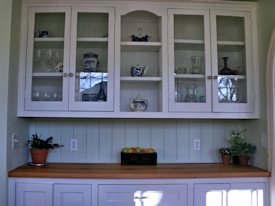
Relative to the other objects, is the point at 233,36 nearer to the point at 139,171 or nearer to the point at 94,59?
the point at 94,59

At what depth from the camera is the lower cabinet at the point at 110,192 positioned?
1973mm

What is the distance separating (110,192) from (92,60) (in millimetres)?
1144

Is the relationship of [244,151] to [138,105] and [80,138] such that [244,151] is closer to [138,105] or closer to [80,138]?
[138,105]

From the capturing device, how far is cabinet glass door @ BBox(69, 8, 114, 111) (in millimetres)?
2196

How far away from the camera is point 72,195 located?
198 cm

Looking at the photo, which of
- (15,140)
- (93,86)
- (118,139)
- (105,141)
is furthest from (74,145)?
(93,86)

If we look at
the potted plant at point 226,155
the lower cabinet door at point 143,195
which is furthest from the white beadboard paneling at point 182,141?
the lower cabinet door at point 143,195

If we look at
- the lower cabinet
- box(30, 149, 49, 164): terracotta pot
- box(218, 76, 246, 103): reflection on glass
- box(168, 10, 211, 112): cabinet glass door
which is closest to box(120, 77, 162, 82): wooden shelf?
box(168, 10, 211, 112): cabinet glass door

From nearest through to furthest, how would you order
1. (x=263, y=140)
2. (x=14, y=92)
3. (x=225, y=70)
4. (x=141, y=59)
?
(x=14, y=92)
(x=263, y=140)
(x=225, y=70)
(x=141, y=59)

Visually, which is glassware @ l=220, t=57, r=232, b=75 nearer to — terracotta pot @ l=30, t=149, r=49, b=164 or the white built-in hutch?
the white built-in hutch

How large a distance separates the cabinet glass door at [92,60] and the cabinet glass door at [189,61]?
0.55 metres

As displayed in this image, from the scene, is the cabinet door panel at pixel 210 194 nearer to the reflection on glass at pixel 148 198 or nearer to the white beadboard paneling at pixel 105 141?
the reflection on glass at pixel 148 198

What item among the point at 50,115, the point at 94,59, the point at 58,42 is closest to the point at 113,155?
the point at 50,115

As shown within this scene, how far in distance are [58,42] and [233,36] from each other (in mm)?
1630
